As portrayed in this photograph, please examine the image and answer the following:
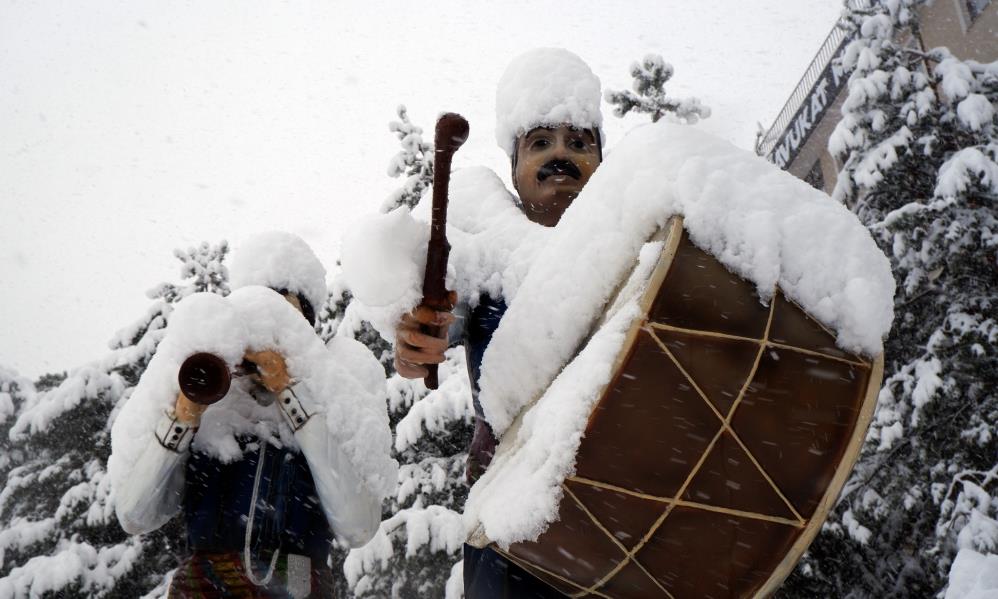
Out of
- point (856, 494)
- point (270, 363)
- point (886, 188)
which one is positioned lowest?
point (856, 494)

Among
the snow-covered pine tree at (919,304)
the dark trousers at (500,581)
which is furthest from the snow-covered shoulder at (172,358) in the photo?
the snow-covered pine tree at (919,304)

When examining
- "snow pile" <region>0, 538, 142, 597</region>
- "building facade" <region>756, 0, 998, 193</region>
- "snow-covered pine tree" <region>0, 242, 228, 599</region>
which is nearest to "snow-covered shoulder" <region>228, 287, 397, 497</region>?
"snow-covered pine tree" <region>0, 242, 228, 599</region>

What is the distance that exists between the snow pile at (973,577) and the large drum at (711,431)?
6.08 ft

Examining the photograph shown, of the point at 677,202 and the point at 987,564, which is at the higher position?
the point at 677,202

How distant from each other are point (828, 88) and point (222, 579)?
15.5 meters

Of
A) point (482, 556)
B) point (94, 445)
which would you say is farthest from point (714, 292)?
point (94, 445)

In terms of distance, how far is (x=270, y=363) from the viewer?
83.7 inches

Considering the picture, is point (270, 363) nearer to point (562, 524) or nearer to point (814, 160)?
point (562, 524)

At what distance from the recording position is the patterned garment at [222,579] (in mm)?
2023

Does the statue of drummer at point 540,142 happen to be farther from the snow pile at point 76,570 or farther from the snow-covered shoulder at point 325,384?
the snow pile at point 76,570

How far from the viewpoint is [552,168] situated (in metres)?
2.37

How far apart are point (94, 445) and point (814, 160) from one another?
14.5 meters

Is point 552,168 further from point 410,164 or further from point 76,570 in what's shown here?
point 76,570

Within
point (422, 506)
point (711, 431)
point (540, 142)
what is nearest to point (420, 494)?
point (422, 506)
